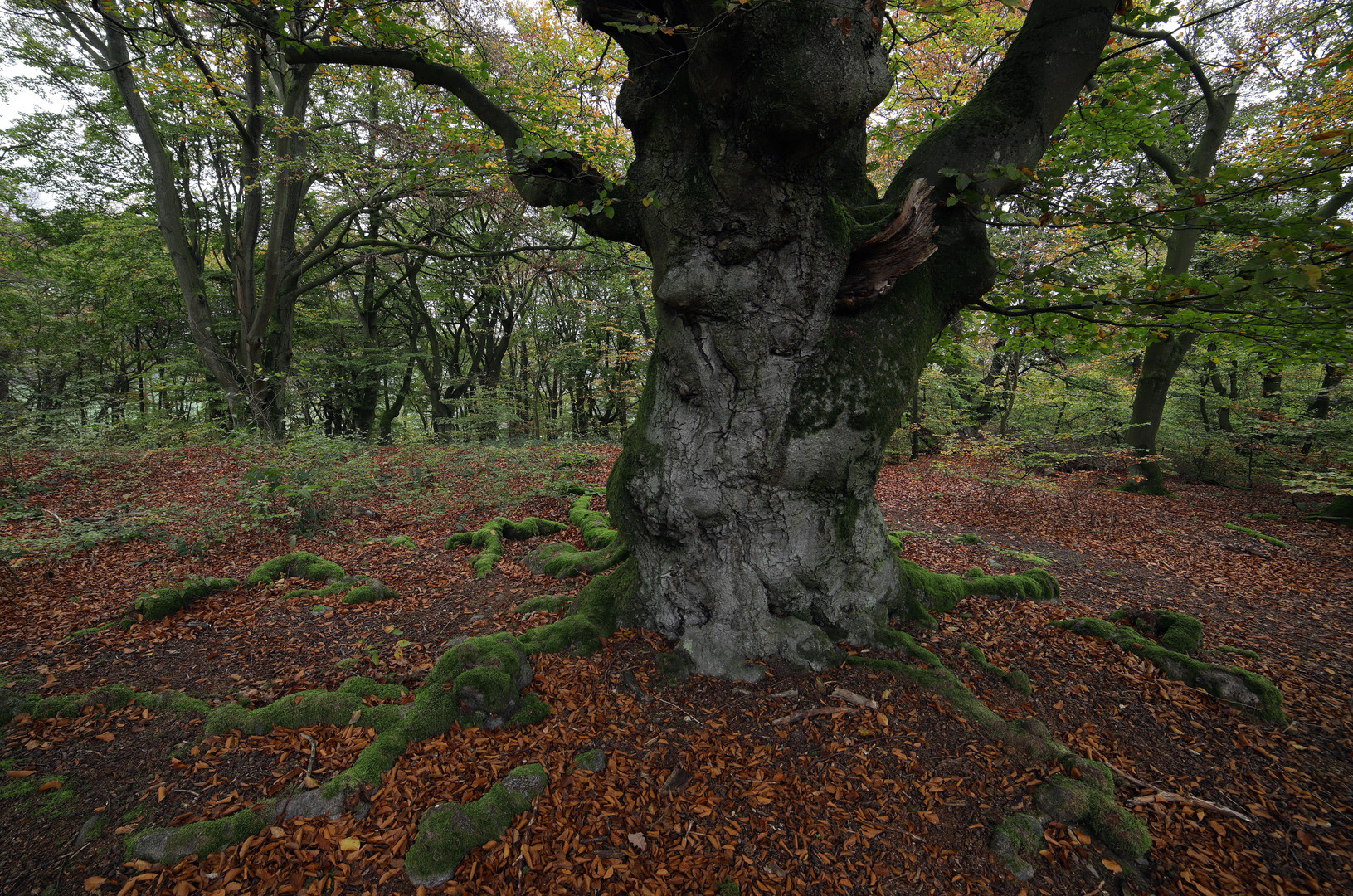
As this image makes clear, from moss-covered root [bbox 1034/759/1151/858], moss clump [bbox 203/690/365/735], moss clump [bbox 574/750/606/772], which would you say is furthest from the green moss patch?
moss clump [bbox 203/690/365/735]

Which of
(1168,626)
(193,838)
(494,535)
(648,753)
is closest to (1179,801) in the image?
(1168,626)

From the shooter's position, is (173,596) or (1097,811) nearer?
(1097,811)

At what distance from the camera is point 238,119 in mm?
9000

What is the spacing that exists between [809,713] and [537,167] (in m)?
4.36

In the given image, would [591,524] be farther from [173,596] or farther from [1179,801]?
[1179,801]

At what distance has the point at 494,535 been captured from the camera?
6395 mm

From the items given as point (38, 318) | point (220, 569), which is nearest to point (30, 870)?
point (220, 569)

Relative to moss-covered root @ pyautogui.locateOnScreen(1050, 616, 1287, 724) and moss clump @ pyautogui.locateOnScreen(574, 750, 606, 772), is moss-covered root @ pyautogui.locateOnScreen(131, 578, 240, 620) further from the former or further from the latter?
moss-covered root @ pyautogui.locateOnScreen(1050, 616, 1287, 724)

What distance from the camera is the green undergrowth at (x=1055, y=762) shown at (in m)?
2.41

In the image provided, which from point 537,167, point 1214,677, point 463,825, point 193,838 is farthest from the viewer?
point 537,167

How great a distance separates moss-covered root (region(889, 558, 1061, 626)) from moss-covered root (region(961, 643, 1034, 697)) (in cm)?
36

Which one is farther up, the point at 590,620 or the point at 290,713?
the point at 590,620

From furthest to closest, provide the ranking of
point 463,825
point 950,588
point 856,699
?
point 950,588
point 856,699
point 463,825

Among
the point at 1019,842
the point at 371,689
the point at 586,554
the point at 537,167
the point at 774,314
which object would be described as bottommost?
the point at 1019,842
